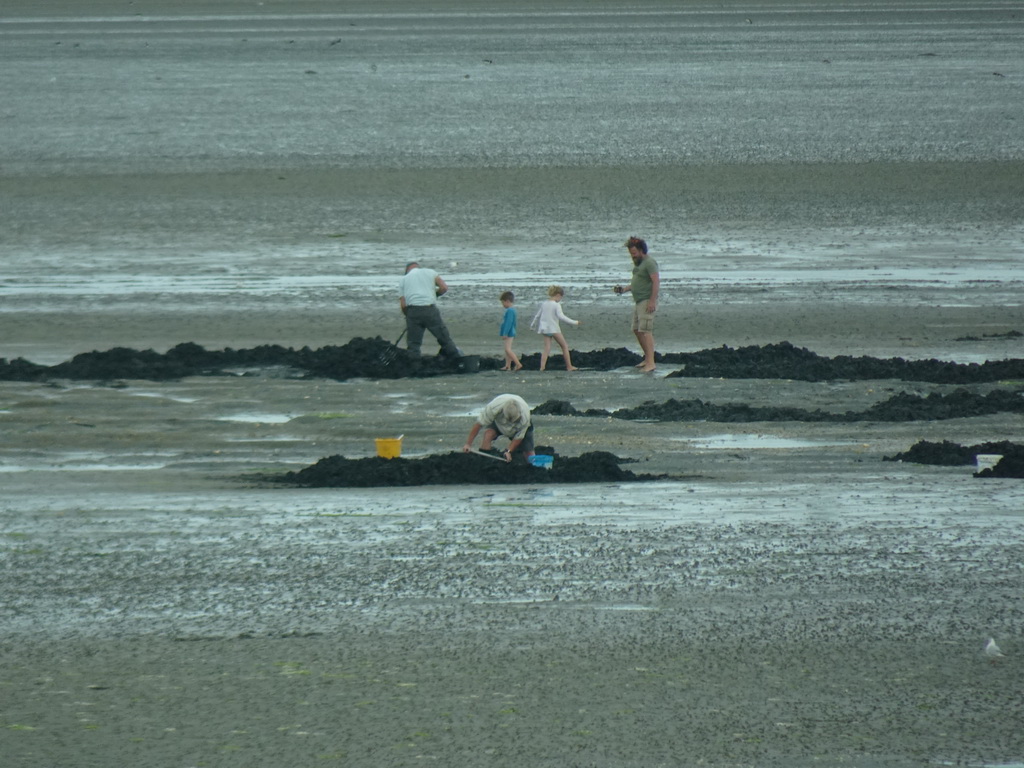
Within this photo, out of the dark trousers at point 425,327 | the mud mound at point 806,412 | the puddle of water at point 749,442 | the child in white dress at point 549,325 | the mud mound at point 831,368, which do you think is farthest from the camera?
the dark trousers at point 425,327

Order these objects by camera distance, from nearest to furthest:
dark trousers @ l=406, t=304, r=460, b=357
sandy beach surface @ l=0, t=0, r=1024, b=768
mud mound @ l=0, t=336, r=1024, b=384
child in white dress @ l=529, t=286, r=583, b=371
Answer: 1. sandy beach surface @ l=0, t=0, r=1024, b=768
2. mud mound @ l=0, t=336, r=1024, b=384
3. child in white dress @ l=529, t=286, r=583, b=371
4. dark trousers @ l=406, t=304, r=460, b=357

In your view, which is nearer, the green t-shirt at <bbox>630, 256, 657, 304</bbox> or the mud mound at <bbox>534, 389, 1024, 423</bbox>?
the mud mound at <bbox>534, 389, 1024, 423</bbox>

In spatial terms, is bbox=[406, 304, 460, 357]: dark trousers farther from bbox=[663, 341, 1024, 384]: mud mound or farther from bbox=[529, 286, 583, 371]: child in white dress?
bbox=[663, 341, 1024, 384]: mud mound

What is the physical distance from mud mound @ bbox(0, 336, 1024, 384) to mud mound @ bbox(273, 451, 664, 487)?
445 cm

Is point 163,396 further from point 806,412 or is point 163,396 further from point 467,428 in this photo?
point 806,412

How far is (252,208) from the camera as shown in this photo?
2719 cm

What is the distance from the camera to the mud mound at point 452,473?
1202 centimetres

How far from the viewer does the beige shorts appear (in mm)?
17125

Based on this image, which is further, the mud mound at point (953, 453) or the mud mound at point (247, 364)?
the mud mound at point (247, 364)

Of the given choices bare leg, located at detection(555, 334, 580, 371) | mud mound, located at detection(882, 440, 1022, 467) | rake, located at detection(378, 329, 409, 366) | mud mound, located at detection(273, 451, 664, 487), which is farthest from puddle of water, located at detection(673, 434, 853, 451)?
rake, located at detection(378, 329, 409, 366)

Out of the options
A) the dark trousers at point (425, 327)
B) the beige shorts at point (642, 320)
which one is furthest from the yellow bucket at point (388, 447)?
the beige shorts at point (642, 320)

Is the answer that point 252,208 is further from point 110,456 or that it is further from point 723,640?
point 723,640

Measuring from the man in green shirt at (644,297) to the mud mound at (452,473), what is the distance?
4910 millimetres

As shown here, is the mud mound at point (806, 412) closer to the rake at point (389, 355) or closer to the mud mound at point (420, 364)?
the mud mound at point (420, 364)
